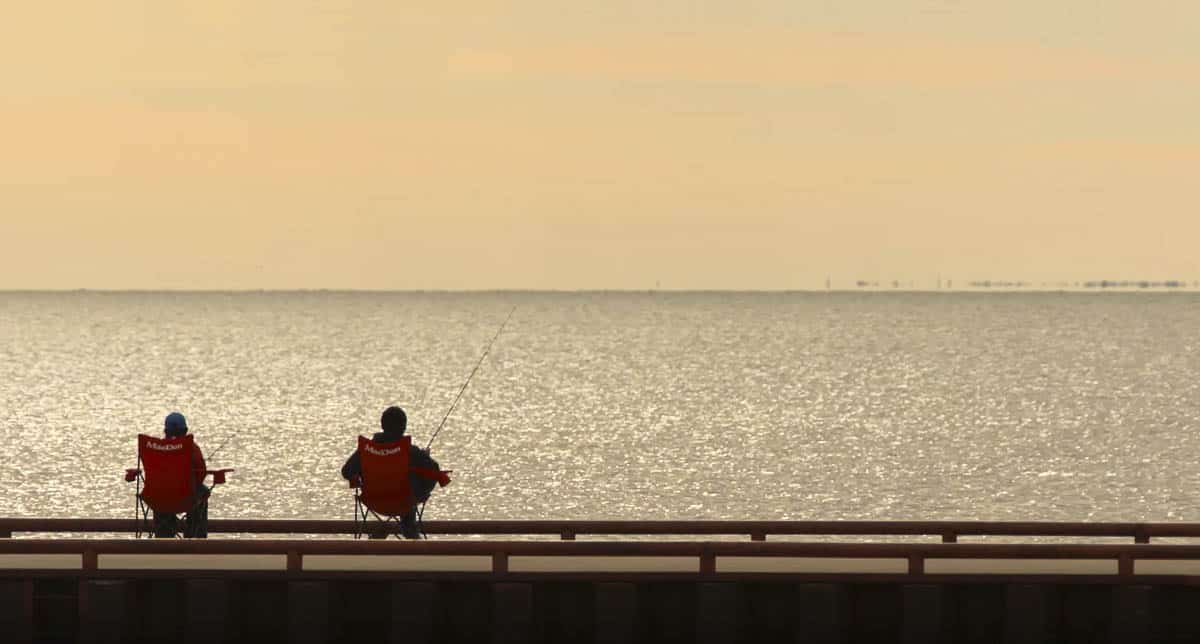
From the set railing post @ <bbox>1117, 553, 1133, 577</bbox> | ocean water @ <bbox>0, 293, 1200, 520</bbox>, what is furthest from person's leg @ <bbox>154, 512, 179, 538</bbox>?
ocean water @ <bbox>0, 293, 1200, 520</bbox>

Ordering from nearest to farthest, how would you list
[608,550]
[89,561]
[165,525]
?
1. [608,550]
2. [89,561]
3. [165,525]

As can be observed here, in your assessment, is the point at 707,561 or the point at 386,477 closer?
the point at 707,561

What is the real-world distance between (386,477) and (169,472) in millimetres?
1912

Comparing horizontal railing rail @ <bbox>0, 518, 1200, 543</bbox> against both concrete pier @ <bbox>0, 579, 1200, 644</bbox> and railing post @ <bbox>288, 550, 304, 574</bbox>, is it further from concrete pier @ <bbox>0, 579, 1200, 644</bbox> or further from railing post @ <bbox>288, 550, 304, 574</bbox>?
railing post @ <bbox>288, 550, 304, 574</bbox>

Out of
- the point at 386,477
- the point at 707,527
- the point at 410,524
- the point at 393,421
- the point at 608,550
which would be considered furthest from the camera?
the point at 707,527

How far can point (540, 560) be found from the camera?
60.3 feet

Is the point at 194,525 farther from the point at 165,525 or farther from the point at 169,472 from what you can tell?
the point at 169,472

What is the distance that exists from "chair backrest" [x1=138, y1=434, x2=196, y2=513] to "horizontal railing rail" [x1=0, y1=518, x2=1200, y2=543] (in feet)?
6.17

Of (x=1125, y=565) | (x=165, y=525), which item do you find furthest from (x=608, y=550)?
(x=1125, y=565)

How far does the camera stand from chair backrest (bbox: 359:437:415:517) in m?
17.2

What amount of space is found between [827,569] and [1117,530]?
388 centimetres

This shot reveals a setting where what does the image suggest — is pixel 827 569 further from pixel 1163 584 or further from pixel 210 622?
pixel 210 622

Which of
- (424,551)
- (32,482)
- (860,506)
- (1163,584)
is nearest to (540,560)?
(424,551)

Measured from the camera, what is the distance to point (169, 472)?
1725 centimetres
